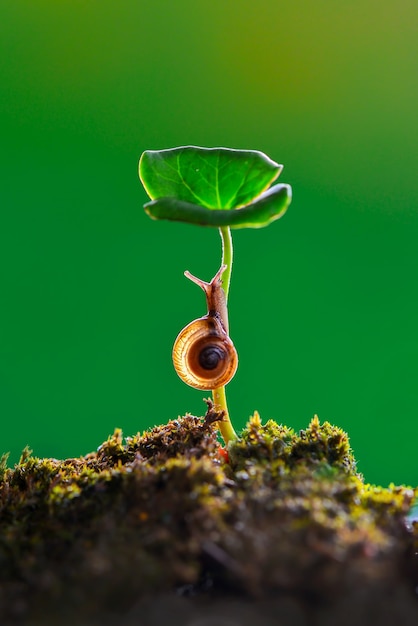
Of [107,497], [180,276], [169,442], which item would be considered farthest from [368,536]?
[180,276]

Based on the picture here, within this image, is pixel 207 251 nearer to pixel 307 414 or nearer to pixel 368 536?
pixel 307 414

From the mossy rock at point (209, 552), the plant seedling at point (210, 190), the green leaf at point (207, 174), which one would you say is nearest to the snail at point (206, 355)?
the plant seedling at point (210, 190)

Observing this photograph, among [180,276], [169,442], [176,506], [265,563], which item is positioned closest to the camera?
[265,563]

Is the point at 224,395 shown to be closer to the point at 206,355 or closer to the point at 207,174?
the point at 206,355

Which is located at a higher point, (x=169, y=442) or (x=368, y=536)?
(x=169, y=442)

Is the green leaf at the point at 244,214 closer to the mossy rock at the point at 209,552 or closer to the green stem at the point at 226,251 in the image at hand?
the green stem at the point at 226,251

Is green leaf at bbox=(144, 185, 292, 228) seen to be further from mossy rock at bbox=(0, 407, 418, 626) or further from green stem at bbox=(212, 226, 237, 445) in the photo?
mossy rock at bbox=(0, 407, 418, 626)
